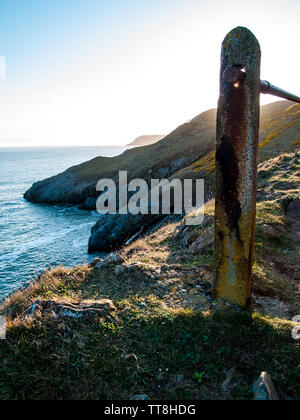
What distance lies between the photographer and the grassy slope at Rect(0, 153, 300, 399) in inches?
136

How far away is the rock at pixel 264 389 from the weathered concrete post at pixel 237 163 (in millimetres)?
1571

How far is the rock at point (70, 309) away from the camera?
4629 mm

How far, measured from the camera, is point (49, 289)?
621cm

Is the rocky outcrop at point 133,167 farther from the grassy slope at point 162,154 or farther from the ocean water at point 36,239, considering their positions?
the ocean water at point 36,239

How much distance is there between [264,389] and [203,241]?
535 cm

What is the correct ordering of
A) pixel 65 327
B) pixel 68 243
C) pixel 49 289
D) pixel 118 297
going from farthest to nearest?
pixel 68 243, pixel 49 289, pixel 118 297, pixel 65 327

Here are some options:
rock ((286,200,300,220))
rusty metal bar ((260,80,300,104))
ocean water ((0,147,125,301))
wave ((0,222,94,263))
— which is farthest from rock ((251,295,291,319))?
wave ((0,222,94,263))

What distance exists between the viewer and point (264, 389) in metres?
3.20

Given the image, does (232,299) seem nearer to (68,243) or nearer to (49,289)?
(49,289)

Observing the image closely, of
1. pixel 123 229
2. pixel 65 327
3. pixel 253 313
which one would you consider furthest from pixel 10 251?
pixel 253 313

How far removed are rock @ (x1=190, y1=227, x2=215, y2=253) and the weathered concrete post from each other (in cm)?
322

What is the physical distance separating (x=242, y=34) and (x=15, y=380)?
241 inches

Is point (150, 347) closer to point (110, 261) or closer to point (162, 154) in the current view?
point (110, 261)

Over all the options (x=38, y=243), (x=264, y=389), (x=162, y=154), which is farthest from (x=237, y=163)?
(x=162, y=154)
